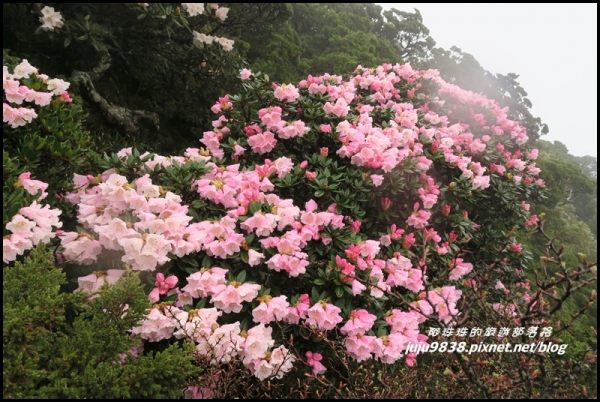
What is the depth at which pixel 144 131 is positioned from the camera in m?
5.05

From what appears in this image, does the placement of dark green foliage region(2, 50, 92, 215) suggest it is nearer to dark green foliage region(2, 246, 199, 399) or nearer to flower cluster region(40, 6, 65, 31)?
dark green foliage region(2, 246, 199, 399)

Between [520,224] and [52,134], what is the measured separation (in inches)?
173

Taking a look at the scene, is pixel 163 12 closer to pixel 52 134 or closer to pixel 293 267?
pixel 52 134

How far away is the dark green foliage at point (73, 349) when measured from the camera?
127cm

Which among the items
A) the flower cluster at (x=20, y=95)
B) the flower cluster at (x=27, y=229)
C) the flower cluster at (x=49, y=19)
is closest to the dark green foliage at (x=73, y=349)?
the flower cluster at (x=27, y=229)

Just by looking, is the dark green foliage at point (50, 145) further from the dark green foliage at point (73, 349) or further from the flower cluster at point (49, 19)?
the flower cluster at point (49, 19)

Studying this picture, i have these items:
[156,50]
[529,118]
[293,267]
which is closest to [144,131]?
[156,50]

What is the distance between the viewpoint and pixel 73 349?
140cm

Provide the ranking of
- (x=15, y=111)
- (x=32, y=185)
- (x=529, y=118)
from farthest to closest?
1. (x=529, y=118)
2. (x=15, y=111)
3. (x=32, y=185)

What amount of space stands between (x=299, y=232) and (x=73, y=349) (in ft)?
4.26

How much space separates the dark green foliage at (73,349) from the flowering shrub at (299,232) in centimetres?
30

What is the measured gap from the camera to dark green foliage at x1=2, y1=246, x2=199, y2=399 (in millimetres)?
1271

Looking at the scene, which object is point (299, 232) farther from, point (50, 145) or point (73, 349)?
point (50, 145)

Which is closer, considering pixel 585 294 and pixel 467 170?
pixel 467 170
